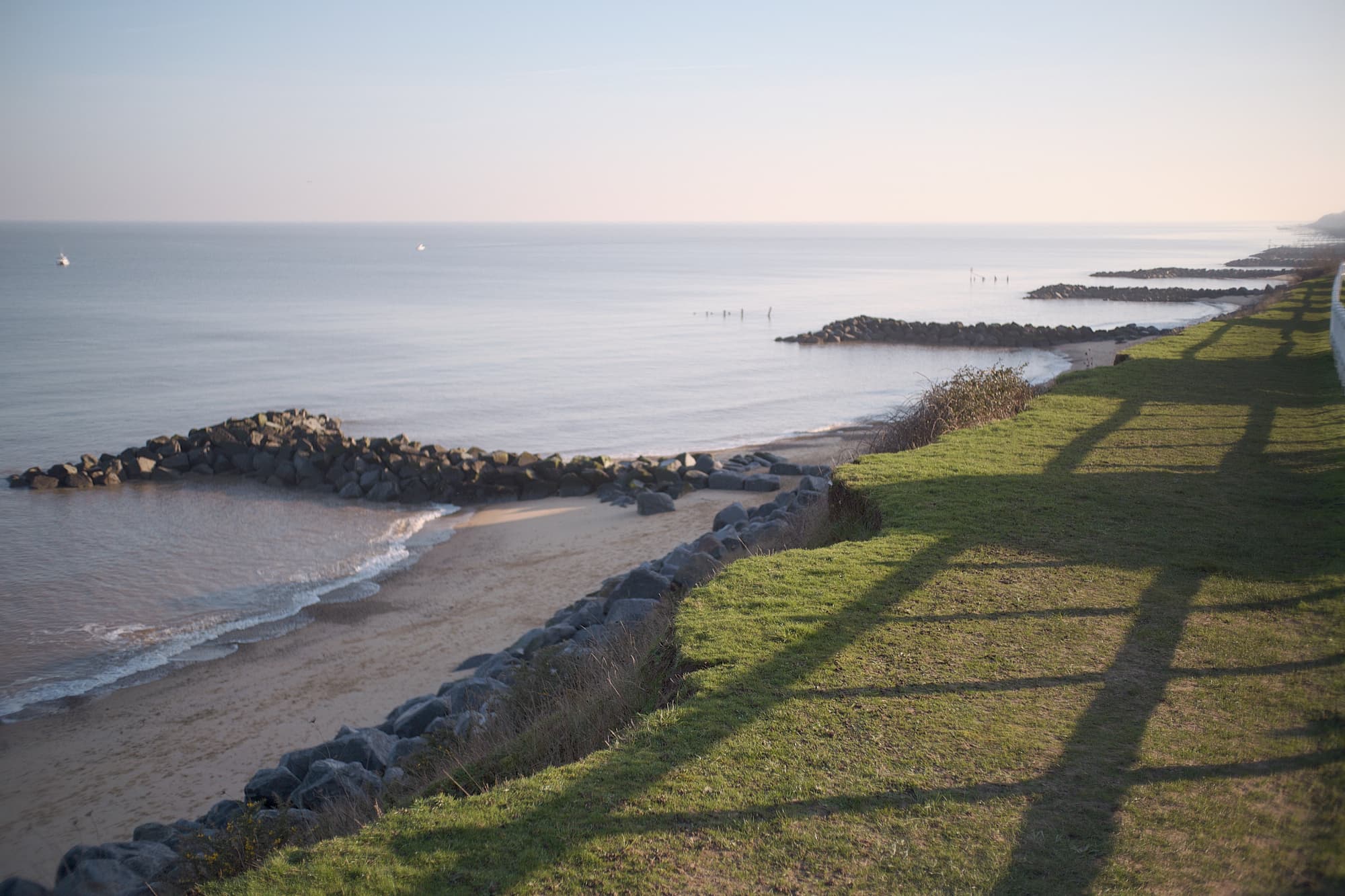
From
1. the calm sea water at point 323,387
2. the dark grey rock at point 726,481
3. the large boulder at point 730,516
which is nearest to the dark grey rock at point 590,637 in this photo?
the large boulder at point 730,516

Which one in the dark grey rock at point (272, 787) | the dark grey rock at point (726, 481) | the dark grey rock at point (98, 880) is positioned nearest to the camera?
the dark grey rock at point (98, 880)

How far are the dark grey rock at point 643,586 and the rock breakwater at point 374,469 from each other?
29.8 feet

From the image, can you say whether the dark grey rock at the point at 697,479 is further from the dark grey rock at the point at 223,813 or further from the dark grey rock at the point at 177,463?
the dark grey rock at the point at 223,813

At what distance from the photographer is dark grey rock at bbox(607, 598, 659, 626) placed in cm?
1024

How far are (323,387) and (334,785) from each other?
1255 inches

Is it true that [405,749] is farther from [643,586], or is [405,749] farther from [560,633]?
[643,586]

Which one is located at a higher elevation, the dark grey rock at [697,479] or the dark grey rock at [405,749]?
the dark grey rock at [697,479]

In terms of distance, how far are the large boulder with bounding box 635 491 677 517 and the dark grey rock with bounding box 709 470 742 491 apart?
2.01m

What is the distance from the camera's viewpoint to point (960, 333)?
178ft

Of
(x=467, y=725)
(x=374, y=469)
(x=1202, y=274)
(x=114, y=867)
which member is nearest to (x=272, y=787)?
(x=114, y=867)

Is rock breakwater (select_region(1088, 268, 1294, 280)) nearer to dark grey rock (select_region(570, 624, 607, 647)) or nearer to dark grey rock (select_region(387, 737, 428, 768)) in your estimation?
dark grey rock (select_region(570, 624, 607, 647))

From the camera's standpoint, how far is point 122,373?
129 ft

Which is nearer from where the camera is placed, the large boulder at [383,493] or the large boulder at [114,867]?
the large boulder at [114,867]

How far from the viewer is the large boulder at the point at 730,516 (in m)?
15.8
